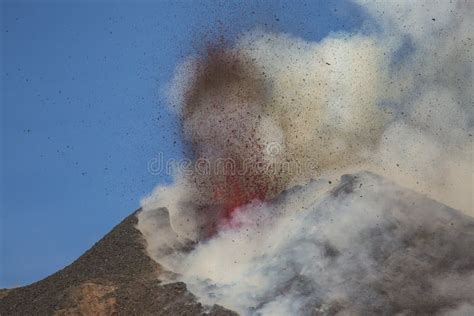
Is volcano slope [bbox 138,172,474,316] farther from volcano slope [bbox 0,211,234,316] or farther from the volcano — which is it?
volcano slope [bbox 0,211,234,316]

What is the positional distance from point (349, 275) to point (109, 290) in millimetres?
8959

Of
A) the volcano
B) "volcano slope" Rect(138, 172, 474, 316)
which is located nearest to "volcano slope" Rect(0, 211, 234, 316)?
the volcano

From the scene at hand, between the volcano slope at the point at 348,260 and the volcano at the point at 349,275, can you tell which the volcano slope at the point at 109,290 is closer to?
the volcano at the point at 349,275

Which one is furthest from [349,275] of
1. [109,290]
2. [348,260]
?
[109,290]

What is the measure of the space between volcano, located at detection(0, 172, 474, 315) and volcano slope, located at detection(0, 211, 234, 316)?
41 millimetres

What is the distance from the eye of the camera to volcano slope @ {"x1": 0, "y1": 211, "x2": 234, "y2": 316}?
26.4 metres

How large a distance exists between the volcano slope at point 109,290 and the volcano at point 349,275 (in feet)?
0.13

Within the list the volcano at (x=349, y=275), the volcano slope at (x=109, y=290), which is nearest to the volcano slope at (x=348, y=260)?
the volcano at (x=349, y=275)

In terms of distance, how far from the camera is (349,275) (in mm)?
25656

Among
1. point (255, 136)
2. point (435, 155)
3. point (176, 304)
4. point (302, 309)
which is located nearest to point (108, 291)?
point (176, 304)

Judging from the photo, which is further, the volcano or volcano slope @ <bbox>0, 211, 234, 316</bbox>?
volcano slope @ <bbox>0, 211, 234, 316</bbox>

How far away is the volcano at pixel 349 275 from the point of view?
24.6 m

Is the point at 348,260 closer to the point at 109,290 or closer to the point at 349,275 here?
the point at 349,275

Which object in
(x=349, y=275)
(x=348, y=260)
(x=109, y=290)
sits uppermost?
(x=348, y=260)
